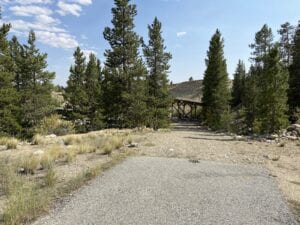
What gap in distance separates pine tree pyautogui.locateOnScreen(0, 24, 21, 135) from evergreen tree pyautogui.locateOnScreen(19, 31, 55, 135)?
6.55 feet

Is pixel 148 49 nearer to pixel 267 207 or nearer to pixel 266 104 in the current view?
pixel 266 104

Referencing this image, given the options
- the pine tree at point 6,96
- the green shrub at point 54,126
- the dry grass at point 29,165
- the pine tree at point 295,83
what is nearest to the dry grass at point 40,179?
the dry grass at point 29,165

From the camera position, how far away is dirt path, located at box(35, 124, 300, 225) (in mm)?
6000

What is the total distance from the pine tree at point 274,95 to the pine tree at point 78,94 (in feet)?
63.2

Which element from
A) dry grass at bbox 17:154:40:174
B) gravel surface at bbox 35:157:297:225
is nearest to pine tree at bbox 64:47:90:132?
dry grass at bbox 17:154:40:174

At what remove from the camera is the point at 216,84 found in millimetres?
39469

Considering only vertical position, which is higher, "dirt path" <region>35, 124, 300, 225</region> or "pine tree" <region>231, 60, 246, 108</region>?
"pine tree" <region>231, 60, 246, 108</region>

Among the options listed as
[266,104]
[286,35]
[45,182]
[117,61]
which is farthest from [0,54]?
[286,35]

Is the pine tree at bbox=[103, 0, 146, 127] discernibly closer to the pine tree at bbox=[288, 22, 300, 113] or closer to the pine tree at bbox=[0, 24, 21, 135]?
the pine tree at bbox=[0, 24, 21, 135]

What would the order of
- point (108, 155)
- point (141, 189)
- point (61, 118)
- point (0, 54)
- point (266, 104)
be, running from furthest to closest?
point (61, 118), point (0, 54), point (266, 104), point (108, 155), point (141, 189)

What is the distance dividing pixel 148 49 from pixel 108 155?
69.6 ft

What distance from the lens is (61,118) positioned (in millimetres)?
36500

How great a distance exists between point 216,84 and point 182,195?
33557 millimetres

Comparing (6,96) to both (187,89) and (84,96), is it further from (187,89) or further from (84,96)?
(187,89)
